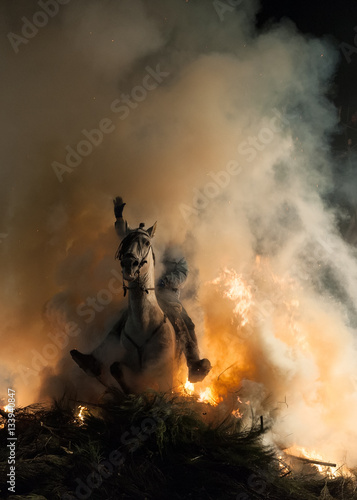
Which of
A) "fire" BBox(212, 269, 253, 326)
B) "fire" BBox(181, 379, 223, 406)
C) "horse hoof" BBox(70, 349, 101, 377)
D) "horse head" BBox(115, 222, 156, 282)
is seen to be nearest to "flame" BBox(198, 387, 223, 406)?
"fire" BBox(181, 379, 223, 406)

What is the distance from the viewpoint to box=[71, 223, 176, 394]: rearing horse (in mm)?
6148

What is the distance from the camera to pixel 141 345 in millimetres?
6336

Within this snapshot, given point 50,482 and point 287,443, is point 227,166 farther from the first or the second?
point 50,482

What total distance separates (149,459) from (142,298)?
7.15ft

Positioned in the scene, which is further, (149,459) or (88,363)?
(88,363)

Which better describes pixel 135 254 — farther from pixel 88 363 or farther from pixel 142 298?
pixel 88 363

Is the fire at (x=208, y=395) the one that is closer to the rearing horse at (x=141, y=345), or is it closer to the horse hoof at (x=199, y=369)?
the horse hoof at (x=199, y=369)

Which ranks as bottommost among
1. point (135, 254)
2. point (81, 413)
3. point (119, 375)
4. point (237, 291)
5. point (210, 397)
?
point (81, 413)

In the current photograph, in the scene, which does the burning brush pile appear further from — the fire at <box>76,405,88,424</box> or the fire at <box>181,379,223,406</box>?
the fire at <box>181,379,223,406</box>

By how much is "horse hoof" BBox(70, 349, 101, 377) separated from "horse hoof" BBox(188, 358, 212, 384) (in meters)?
1.54

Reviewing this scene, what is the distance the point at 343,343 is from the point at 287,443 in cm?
380

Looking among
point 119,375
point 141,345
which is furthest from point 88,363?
point 141,345

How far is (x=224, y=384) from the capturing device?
8.25 metres

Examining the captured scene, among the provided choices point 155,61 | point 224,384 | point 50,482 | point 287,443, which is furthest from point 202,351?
point 155,61
